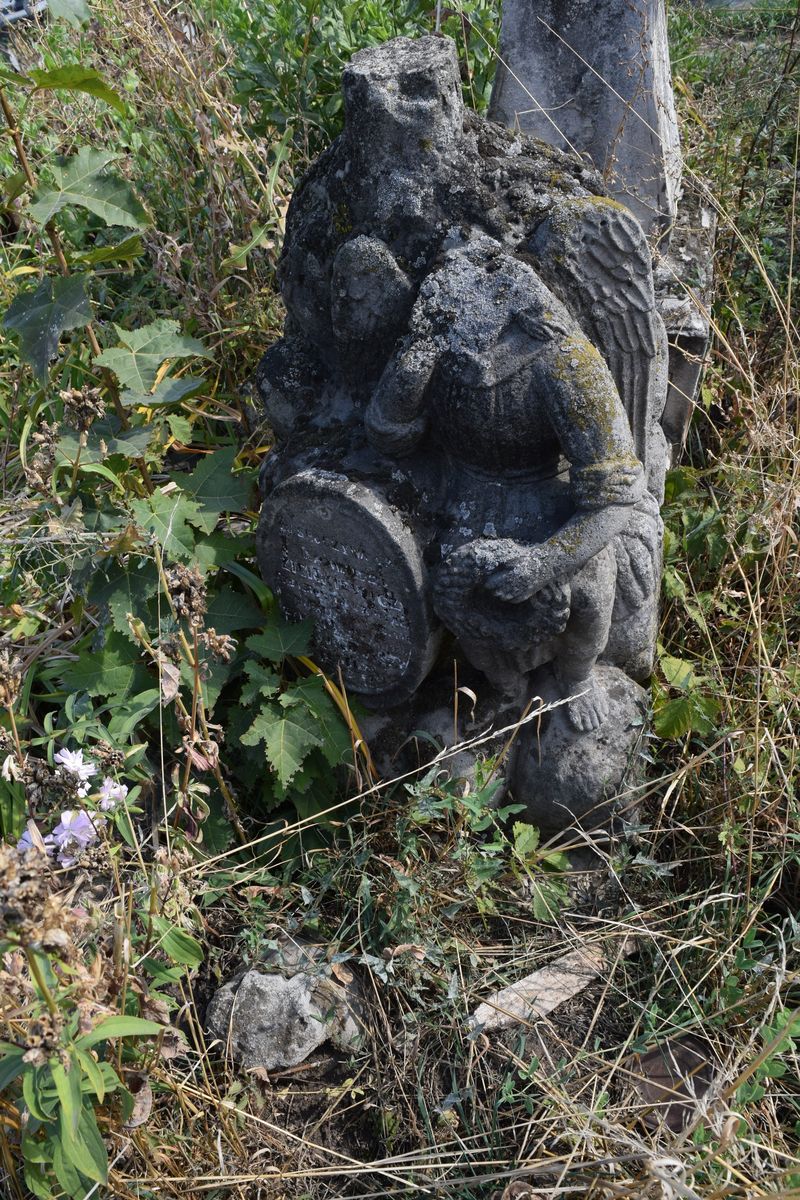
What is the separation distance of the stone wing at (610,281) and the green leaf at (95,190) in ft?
3.37

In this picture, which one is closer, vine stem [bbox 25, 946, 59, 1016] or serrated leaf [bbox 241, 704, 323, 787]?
vine stem [bbox 25, 946, 59, 1016]

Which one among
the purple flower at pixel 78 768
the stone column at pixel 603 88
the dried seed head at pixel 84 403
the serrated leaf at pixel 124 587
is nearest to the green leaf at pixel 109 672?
the serrated leaf at pixel 124 587

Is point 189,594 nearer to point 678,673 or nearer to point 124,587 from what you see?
point 124,587

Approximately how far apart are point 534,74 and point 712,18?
105 inches

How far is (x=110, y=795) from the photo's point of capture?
7.02 feet

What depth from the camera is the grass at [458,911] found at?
6.87ft

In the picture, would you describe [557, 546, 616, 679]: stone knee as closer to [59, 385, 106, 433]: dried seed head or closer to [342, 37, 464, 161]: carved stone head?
[342, 37, 464, 161]: carved stone head

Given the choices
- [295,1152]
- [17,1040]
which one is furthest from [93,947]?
[295,1152]

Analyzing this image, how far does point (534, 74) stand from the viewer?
3754 millimetres

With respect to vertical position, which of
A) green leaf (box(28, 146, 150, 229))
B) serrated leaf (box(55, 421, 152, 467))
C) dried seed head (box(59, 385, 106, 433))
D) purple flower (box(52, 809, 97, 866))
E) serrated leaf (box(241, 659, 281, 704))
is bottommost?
purple flower (box(52, 809, 97, 866))

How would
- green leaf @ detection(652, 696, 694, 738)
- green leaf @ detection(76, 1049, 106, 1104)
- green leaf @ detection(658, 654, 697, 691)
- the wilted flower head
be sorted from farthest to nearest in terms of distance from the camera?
1. green leaf @ detection(658, 654, 697, 691)
2. green leaf @ detection(652, 696, 694, 738)
3. the wilted flower head
4. green leaf @ detection(76, 1049, 106, 1104)

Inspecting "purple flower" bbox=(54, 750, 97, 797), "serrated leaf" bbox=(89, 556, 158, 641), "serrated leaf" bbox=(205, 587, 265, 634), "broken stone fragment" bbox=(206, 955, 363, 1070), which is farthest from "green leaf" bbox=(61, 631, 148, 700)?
"broken stone fragment" bbox=(206, 955, 363, 1070)

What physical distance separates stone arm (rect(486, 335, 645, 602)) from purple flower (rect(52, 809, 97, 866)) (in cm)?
99

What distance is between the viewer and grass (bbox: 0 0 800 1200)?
82.4 inches
